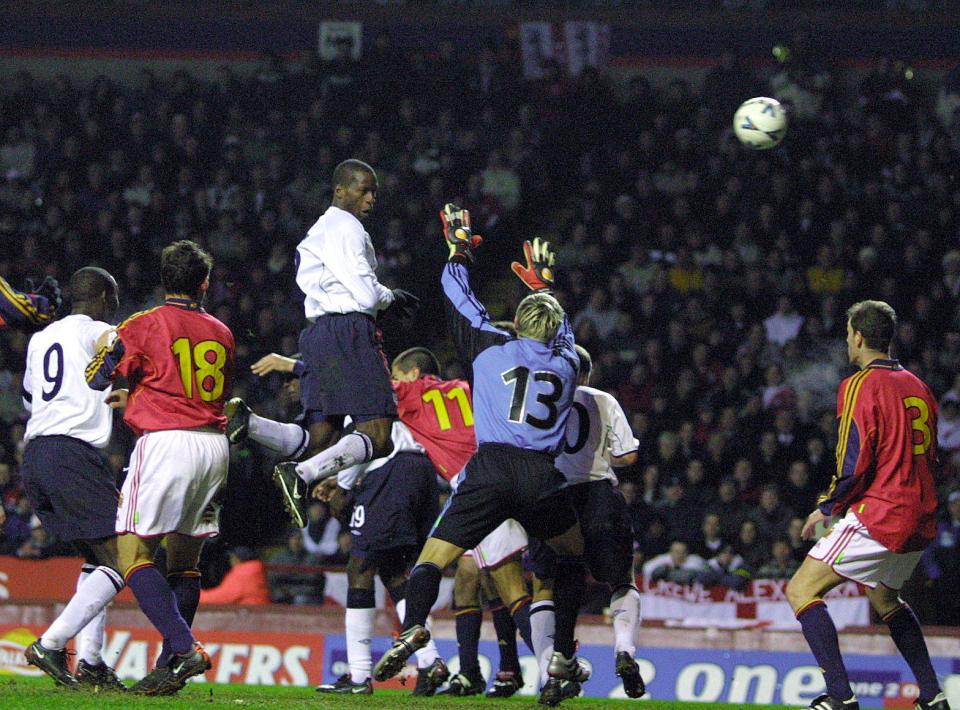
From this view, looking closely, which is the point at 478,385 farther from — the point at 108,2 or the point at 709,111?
the point at 108,2

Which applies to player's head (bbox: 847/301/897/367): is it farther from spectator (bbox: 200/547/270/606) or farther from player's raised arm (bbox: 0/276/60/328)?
spectator (bbox: 200/547/270/606)

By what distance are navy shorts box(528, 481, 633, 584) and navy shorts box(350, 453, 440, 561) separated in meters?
1.52

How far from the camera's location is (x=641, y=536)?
14039 millimetres

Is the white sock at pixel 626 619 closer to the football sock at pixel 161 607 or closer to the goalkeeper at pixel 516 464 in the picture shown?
the goalkeeper at pixel 516 464


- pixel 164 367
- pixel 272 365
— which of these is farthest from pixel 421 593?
pixel 164 367

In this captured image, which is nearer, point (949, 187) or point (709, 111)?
point (949, 187)

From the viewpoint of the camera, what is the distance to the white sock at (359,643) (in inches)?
367

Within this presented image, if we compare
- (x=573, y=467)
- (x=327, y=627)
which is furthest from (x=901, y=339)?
(x=573, y=467)

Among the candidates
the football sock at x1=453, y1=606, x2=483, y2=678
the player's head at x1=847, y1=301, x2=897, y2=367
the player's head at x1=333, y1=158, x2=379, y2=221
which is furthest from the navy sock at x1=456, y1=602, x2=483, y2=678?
the player's head at x1=847, y1=301, x2=897, y2=367

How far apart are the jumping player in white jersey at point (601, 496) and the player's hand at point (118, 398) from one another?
8.24ft

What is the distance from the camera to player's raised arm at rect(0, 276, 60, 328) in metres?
7.91

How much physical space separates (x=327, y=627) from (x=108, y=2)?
1372cm

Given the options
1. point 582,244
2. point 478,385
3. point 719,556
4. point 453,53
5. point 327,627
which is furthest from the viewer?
point 453,53

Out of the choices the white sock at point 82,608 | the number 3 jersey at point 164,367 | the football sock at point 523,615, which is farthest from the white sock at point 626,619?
the white sock at point 82,608
